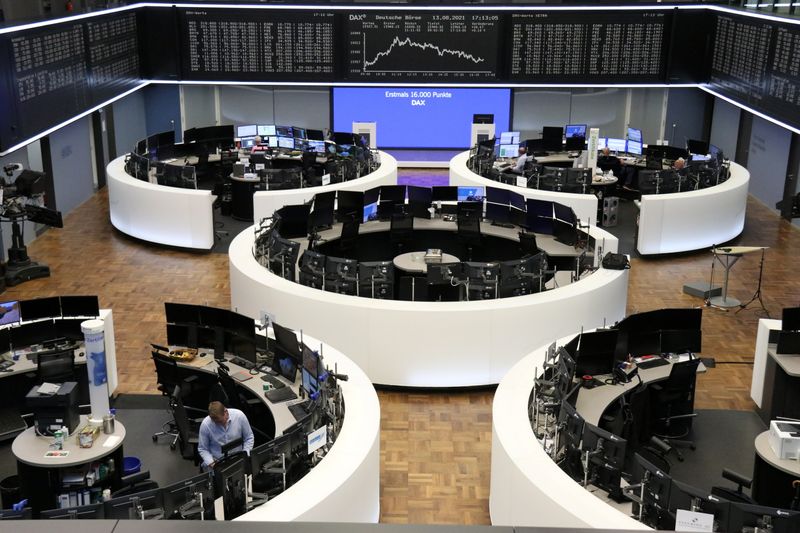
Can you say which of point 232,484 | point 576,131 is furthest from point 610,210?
point 232,484

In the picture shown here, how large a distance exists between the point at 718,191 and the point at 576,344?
A: 7.74 m

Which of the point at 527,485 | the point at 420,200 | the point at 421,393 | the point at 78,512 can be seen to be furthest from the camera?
the point at 420,200

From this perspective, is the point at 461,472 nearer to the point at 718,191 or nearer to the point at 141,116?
the point at 718,191

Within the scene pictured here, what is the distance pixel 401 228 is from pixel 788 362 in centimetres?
595

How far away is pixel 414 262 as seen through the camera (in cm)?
1227

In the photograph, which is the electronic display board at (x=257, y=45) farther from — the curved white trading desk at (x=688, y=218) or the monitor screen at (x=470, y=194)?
the curved white trading desk at (x=688, y=218)

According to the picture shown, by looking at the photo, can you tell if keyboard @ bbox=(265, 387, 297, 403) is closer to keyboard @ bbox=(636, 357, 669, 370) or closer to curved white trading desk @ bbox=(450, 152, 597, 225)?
keyboard @ bbox=(636, 357, 669, 370)

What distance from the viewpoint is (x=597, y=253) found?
1212 centimetres

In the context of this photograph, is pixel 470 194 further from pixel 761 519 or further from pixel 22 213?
pixel 761 519

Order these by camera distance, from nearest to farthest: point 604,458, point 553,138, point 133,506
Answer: point 133,506 < point 604,458 < point 553,138

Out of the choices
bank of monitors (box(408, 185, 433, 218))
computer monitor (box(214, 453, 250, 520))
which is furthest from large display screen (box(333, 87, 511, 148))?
computer monitor (box(214, 453, 250, 520))

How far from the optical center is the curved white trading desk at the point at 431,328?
10016 millimetres

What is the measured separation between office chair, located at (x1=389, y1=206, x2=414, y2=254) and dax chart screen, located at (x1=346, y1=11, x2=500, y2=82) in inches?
272

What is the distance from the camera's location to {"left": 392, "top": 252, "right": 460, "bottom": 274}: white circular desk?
39.2 ft
